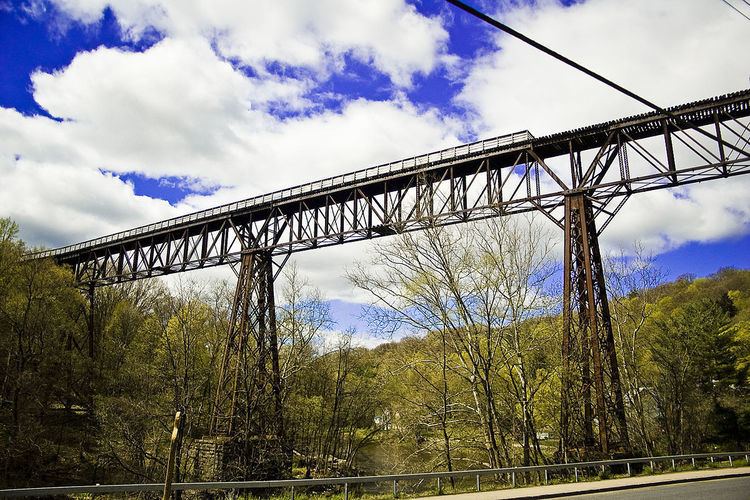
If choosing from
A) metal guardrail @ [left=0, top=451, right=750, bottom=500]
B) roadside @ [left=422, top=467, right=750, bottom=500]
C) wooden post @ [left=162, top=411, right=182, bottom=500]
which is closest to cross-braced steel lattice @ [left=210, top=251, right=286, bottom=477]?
metal guardrail @ [left=0, top=451, right=750, bottom=500]

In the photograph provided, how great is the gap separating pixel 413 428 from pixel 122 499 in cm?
1251

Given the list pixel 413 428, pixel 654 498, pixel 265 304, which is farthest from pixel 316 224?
pixel 654 498

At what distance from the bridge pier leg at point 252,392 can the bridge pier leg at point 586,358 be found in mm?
11424

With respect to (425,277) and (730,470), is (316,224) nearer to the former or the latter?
(425,277)

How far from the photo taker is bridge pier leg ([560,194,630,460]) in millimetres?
13938

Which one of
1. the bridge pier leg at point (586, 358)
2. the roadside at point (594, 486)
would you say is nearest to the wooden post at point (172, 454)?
the roadside at point (594, 486)

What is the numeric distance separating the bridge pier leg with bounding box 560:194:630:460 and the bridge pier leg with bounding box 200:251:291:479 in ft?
37.5

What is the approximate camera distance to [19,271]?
26.7 meters

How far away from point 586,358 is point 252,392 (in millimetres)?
12642

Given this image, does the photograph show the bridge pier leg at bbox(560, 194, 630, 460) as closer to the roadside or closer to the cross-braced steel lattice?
the roadside

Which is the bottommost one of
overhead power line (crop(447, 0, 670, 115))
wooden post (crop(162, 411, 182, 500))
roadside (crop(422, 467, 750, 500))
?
roadside (crop(422, 467, 750, 500))

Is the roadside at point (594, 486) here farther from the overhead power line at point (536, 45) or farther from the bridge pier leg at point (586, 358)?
the overhead power line at point (536, 45)

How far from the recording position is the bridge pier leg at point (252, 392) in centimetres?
1848

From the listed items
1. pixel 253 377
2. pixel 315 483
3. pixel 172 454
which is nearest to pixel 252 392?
pixel 253 377
